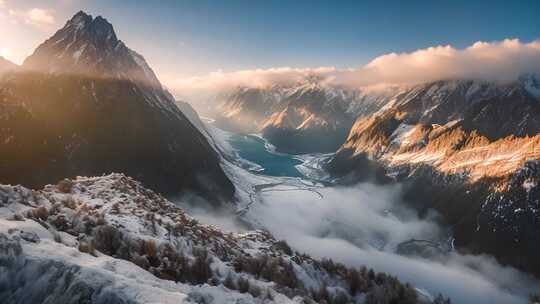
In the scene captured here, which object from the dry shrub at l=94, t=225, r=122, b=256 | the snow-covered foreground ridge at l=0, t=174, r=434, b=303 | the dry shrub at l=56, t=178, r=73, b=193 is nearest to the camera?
the snow-covered foreground ridge at l=0, t=174, r=434, b=303

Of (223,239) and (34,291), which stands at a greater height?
(34,291)

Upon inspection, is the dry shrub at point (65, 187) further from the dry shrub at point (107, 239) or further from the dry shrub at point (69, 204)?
the dry shrub at point (107, 239)

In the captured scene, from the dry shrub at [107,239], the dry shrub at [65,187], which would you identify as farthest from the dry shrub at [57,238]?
the dry shrub at [65,187]

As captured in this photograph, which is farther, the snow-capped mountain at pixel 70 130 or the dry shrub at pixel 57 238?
the snow-capped mountain at pixel 70 130

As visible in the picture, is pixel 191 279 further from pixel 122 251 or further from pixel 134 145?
pixel 134 145

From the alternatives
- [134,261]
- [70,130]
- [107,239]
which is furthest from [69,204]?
[70,130]

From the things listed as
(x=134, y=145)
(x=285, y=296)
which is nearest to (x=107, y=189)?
(x=285, y=296)

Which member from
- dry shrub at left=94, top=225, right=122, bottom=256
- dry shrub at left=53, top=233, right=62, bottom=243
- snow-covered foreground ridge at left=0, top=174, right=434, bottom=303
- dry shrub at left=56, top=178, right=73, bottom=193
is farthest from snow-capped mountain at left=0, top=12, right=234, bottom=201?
dry shrub at left=53, top=233, right=62, bottom=243

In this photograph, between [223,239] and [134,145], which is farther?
[134,145]

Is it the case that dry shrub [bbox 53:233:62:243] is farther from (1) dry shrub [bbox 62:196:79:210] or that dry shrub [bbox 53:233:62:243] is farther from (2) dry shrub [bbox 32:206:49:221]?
(1) dry shrub [bbox 62:196:79:210]
